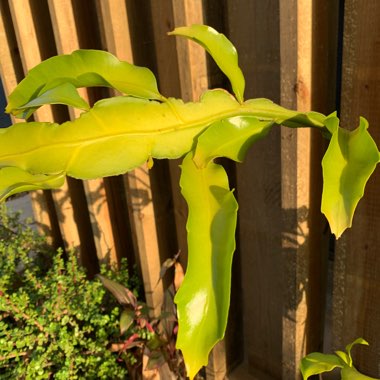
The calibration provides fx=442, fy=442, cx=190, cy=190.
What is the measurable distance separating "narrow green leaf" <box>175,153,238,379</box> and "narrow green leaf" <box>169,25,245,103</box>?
0.36 feet

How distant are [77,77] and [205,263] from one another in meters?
0.23

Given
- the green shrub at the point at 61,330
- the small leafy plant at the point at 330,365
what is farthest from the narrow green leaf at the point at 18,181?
the green shrub at the point at 61,330

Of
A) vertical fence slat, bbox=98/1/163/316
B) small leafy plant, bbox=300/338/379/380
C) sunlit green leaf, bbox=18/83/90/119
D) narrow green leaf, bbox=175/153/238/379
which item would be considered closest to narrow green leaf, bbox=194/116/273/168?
narrow green leaf, bbox=175/153/238/379

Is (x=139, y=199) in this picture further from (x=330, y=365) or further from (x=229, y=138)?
(x=229, y=138)

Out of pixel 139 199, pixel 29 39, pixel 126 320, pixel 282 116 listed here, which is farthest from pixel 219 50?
pixel 29 39

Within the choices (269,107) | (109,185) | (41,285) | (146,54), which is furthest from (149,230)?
(269,107)

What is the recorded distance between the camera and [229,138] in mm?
468

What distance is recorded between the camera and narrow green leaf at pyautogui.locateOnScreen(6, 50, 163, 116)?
455 mm

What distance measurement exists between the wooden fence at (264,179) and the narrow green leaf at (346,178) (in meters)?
0.54

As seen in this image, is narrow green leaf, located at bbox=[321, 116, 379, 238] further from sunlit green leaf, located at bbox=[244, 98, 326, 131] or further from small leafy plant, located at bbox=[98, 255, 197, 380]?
small leafy plant, located at bbox=[98, 255, 197, 380]

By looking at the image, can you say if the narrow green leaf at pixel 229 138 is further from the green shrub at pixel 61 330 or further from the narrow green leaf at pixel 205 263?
the green shrub at pixel 61 330

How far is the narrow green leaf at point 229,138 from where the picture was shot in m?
0.46

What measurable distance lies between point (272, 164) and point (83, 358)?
0.94 metres

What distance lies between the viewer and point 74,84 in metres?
0.45
